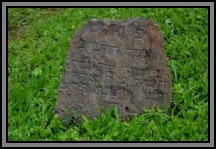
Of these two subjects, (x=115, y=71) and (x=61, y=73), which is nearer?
(x=115, y=71)

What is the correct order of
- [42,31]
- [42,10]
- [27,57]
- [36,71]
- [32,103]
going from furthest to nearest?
[42,10]
[42,31]
[27,57]
[36,71]
[32,103]

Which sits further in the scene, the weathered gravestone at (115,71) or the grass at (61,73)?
the weathered gravestone at (115,71)

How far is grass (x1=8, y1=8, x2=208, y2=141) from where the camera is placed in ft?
13.6

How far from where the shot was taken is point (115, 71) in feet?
14.4

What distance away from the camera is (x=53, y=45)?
580 centimetres

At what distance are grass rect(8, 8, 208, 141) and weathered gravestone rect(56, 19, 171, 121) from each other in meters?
0.14

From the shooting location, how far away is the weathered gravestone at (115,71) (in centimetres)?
431

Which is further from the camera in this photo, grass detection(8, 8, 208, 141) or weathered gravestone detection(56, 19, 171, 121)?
weathered gravestone detection(56, 19, 171, 121)

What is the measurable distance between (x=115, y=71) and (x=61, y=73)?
1.00m

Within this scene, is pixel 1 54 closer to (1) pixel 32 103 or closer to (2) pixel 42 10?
(1) pixel 32 103

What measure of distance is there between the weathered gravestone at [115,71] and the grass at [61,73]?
0.14 metres

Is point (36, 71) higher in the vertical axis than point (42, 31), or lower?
lower

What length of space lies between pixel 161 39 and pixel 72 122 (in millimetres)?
1143

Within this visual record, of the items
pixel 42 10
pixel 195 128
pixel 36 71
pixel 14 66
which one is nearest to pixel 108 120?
pixel 195 128
